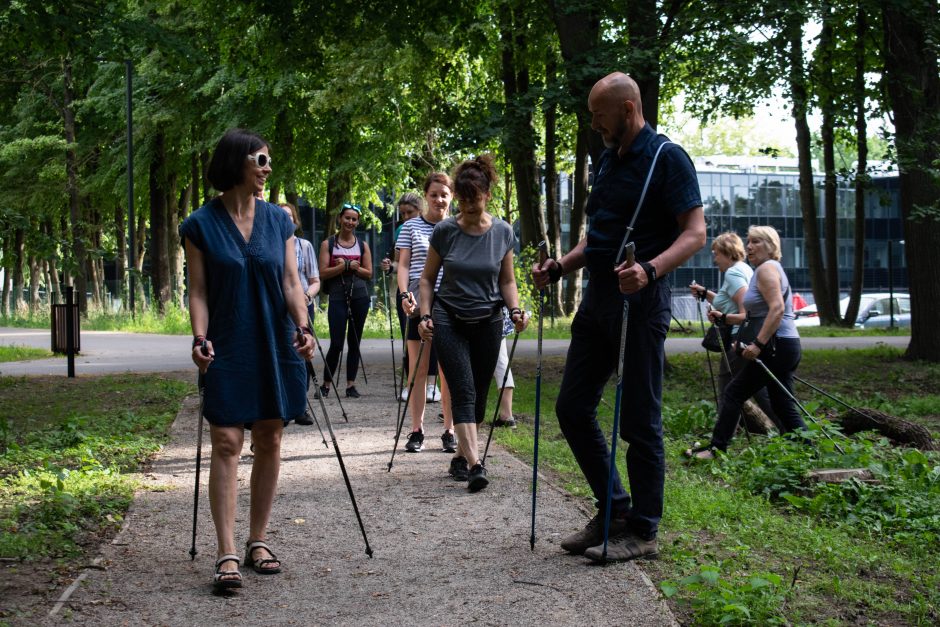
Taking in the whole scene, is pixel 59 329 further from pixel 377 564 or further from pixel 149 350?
pixel 377 564

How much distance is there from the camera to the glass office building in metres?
60.9

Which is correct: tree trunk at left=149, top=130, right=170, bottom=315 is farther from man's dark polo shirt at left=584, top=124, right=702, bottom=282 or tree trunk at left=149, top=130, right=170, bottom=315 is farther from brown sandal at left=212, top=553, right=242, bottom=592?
man's dark polo shirt at left=584, top=124, right=702, bottom=282

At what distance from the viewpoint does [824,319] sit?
29328 mm

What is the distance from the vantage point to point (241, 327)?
5074 mm

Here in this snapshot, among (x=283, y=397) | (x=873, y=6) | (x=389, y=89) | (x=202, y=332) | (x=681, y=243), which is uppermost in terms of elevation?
(x=389, y=89)

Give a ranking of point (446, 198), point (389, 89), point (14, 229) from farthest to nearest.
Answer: point (389, 89) → point (14, 229) → point (446, 198)

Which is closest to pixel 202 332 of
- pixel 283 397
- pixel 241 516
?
pixel 283 397

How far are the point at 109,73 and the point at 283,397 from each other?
2733 cm

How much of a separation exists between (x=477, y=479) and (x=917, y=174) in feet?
38.8

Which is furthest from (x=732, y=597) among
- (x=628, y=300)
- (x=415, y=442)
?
(x=415, y=442)

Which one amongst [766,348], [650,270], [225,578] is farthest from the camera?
[766,348]

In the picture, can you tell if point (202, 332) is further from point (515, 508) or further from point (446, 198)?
point (446, 198)

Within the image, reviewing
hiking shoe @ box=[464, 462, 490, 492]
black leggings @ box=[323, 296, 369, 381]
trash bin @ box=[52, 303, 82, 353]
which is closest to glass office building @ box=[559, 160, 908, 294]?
trash bin @ box=[52, 303, 82, 353]

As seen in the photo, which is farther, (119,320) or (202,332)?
(119,320)
